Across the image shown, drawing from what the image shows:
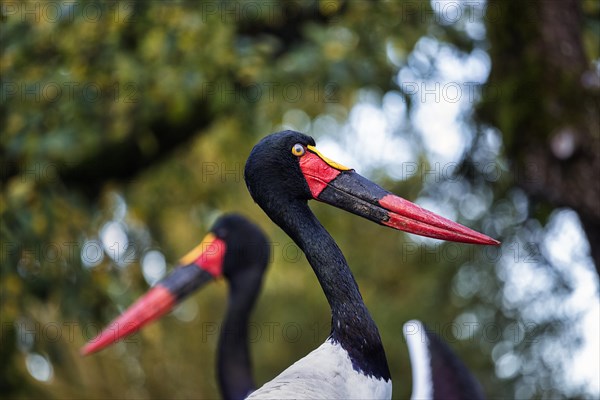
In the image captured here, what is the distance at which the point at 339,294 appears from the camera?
9.46ft

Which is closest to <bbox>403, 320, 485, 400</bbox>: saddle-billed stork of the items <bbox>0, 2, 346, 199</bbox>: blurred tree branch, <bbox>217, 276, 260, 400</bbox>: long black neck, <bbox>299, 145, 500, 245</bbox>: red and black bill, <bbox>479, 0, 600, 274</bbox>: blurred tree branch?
<bbox>479, 0, 600, 274</bbox>: blurred tree branch

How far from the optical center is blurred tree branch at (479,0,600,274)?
4230mm

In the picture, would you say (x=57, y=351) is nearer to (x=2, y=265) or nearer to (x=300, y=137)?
(x=2, y=265)

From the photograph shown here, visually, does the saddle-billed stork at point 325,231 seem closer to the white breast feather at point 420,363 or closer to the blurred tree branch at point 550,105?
the white breast feather at point 420,363

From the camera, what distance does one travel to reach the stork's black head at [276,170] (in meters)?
Result: 2.99

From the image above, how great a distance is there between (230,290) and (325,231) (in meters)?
2.31

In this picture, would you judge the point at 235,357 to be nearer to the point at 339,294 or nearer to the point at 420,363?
the point at 420,363

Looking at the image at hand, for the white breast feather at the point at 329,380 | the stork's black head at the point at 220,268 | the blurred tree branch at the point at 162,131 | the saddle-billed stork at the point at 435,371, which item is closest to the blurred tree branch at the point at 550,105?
the saddle-billed stork at the point at 435,371

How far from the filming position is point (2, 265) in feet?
15.7

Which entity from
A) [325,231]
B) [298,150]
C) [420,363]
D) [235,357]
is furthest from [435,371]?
[298,150]

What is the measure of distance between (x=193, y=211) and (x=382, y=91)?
1.90 meters

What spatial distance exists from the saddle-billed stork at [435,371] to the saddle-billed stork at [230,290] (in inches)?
35.1

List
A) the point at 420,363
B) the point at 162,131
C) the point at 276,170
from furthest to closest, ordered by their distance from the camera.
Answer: the point at 162,131
the point at 420,363
the point at 276,170

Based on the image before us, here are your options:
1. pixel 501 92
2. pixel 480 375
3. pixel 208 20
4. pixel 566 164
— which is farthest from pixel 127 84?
pixel 480 375
